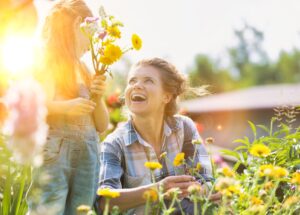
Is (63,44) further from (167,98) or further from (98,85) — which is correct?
(167,98)

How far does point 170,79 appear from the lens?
2.63 metres

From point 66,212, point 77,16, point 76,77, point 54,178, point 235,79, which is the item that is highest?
point 235,79

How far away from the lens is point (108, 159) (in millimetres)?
2307

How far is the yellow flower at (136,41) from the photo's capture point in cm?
195

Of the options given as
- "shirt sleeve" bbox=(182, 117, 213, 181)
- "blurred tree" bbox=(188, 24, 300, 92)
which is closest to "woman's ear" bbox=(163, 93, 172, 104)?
"shirt sleeve" bbox=(182, 117, 213, 181)

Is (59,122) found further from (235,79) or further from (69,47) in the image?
(235,79)

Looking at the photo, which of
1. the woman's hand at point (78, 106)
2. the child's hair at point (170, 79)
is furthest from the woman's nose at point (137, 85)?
the woman's hand at point (78, 106)

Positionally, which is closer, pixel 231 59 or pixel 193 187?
pixel 193 187

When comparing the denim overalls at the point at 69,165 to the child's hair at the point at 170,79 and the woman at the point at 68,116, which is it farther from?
the child's hair at the point at 170,79

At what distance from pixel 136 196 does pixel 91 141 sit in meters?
0.33

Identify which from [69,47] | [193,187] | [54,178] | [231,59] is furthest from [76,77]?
[231,59]

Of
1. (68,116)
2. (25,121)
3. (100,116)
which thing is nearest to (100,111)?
(100,116)

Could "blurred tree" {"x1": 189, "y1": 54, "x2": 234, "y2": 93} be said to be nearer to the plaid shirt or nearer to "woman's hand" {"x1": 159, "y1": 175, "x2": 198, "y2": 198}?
the plaid shirt

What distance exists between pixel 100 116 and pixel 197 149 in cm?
51
